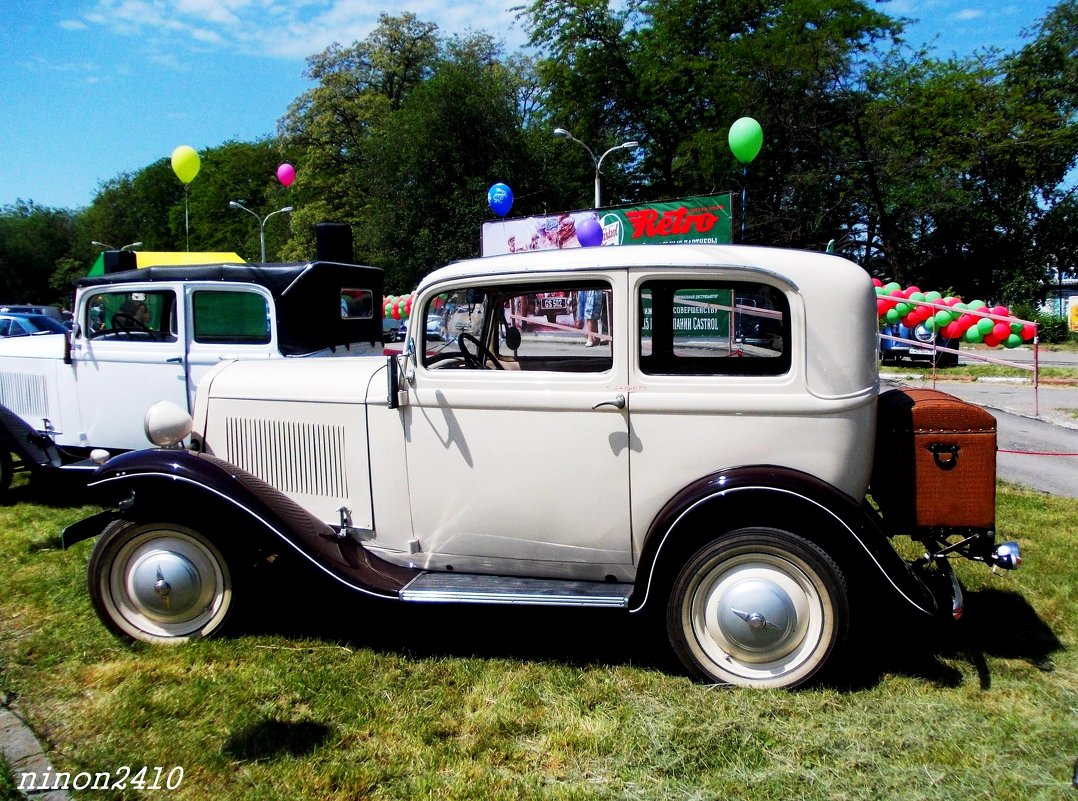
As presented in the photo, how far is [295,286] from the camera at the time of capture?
6660 mm

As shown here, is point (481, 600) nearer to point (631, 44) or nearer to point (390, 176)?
point (390, 176)

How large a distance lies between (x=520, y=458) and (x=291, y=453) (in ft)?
4.47

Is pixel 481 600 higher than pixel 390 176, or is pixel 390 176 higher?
pixel 390 176

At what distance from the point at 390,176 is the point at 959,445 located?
32.6 meters

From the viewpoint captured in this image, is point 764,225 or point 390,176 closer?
point 764,225

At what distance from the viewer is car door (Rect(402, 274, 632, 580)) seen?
3420 mm

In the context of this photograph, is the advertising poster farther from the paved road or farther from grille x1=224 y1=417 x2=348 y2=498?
grille x1=224 y1=417 x2=348 y2=498

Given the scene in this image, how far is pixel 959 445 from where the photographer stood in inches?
130

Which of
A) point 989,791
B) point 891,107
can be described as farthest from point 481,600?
point 891,107

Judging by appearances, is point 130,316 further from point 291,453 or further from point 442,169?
point 442,169

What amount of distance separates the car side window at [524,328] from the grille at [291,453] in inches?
29.0

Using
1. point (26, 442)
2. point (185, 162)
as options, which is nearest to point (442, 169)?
point (185, 162)

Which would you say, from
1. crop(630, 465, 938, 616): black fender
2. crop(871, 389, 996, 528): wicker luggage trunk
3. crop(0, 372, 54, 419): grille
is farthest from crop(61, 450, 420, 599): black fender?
crop(0, 372, 54, 419): grille

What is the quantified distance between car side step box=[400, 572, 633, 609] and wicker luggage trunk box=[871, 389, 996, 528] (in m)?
1.31
